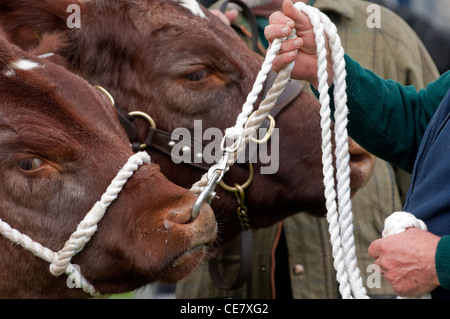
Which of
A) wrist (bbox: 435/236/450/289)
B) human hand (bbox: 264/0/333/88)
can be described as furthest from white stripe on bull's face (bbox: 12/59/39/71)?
wrist (bbox: 435/236/450/289)

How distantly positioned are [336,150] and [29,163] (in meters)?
0.95

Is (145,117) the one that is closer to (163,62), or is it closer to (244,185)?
(163,62)

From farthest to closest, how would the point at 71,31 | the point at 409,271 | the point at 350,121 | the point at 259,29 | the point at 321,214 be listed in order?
the point at 259,29, the point at 321,214, the point at 71,31, the point at 350,121, the point at 409,271

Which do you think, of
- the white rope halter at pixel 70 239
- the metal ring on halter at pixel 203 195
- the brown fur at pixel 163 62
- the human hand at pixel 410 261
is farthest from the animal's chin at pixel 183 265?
the brown fur at pixel 163 62

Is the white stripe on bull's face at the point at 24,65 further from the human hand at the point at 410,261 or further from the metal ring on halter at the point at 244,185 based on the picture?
the human hand at the point at 410,261

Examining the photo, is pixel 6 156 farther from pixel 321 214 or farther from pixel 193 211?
pixel 321 214

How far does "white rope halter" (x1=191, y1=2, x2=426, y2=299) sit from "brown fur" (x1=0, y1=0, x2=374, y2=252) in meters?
0.88

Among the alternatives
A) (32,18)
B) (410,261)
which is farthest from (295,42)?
(32,18)

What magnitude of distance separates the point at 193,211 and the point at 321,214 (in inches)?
52.2

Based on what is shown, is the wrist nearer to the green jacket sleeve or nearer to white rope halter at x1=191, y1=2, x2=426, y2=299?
white rope halter at x1=191, y1=2, x2=426, y2=299

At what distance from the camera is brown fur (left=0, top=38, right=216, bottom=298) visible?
216cm

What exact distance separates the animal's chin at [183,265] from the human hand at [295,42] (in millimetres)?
658

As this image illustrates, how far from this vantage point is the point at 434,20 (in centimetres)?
603

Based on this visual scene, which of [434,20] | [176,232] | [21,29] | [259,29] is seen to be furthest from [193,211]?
[434,20]
